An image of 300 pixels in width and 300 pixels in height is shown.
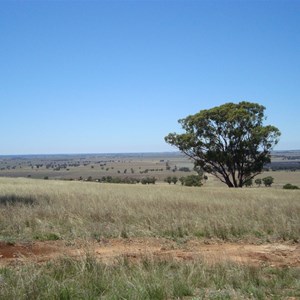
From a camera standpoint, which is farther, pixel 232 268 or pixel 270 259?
pixel 270 259

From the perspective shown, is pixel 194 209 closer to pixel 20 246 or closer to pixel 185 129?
pixel 20 246

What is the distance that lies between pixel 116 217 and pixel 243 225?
13.0ft

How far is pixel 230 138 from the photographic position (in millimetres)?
41219

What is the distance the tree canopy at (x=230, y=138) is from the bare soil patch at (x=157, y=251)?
31.2m

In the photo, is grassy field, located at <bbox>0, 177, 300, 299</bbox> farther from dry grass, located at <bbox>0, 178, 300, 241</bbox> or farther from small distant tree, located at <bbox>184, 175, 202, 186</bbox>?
small distant tree, located at <bbox>184, 175, 202, 186</bbox>

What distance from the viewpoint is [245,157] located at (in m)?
41.6

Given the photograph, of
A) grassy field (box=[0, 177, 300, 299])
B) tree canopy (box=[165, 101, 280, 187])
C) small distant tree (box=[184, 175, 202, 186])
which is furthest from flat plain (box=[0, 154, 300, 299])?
small distant tree (box=[184, 175, 202, 186])

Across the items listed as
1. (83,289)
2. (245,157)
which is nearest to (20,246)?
(83,289)

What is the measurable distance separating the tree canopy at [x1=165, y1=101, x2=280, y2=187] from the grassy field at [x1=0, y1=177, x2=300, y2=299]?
86.4 feet

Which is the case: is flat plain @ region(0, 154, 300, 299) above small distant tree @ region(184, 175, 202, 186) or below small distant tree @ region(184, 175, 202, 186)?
above

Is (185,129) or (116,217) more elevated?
(185,129)

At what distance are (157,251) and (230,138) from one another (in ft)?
111

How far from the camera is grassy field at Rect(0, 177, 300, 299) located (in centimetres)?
531

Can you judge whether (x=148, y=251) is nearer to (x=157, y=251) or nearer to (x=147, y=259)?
(x=147, y=259)
